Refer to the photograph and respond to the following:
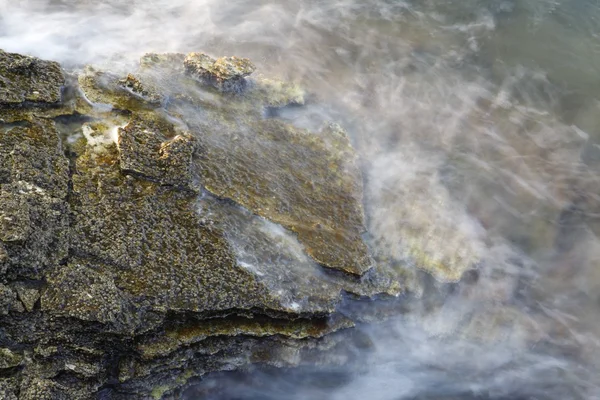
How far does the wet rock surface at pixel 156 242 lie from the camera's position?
13.9 feet

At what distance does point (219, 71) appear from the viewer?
699 cm

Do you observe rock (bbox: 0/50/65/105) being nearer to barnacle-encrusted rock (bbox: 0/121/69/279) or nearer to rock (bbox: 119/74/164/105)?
barnacle-encrusted rock (bbox: 0/121/69/279)

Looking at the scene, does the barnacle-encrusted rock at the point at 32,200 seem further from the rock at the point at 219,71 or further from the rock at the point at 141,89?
the rock at the point at 219,71

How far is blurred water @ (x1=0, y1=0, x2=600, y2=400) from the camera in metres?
6.02

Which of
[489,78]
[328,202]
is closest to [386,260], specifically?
[328,202]

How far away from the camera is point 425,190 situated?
7441mm

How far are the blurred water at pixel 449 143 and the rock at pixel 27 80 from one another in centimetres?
148

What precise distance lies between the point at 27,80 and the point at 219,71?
2523mm

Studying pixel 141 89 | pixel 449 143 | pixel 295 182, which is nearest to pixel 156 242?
pixel 295 182

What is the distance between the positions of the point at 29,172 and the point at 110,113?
1.45 m

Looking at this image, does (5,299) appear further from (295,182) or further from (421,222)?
(421,222)

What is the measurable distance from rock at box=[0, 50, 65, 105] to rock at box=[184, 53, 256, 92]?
6.18 ft

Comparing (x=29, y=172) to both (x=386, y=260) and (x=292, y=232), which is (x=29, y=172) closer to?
(x=292, y=232)

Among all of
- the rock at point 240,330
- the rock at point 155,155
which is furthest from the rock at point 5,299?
the rock at point 155,155
